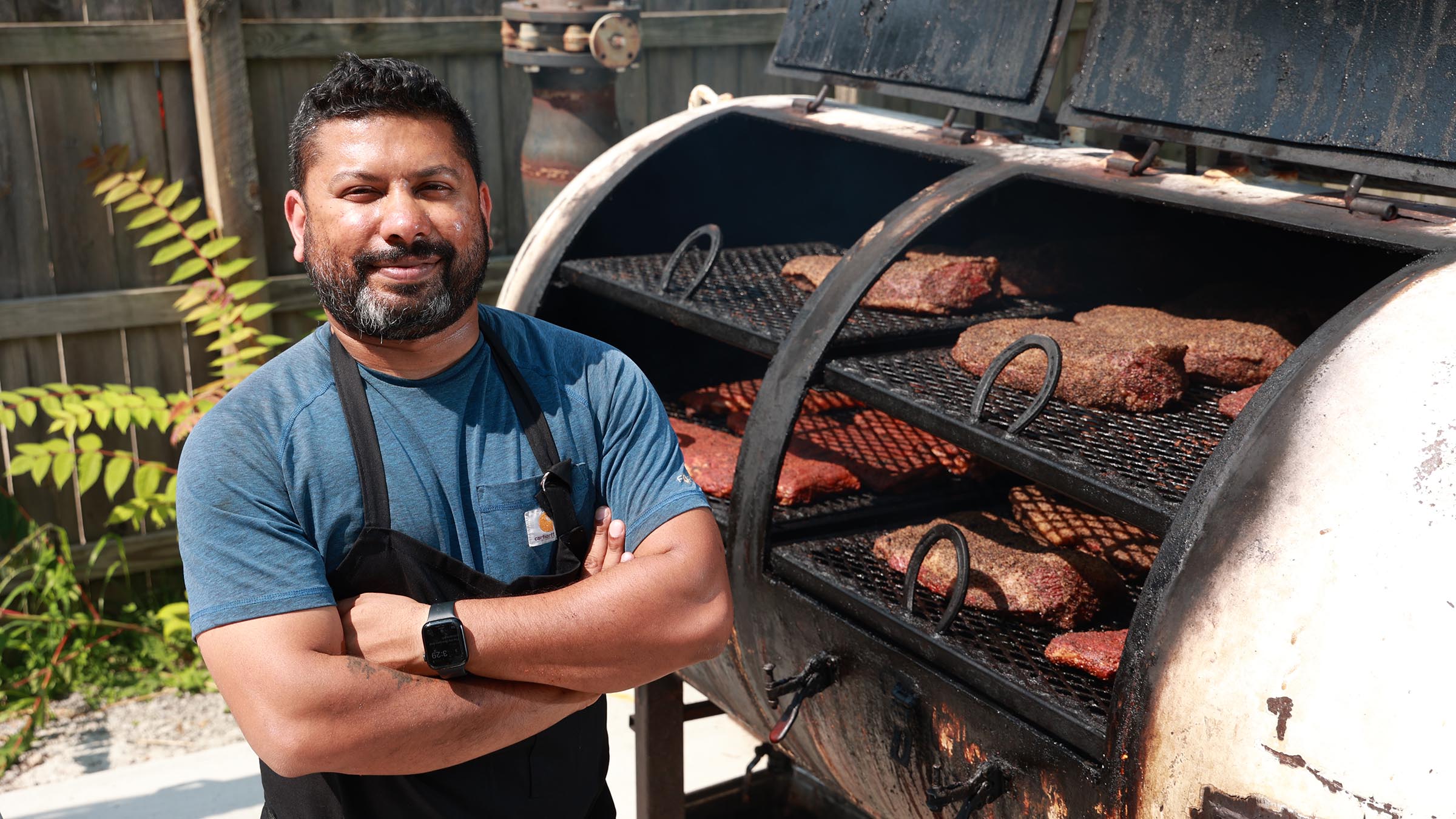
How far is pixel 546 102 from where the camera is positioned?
4.33 m

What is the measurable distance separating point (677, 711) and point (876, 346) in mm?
1053

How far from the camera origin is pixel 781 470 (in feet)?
8.41

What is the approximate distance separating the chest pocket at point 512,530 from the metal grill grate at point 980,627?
643mm

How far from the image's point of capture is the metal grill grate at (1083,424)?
1.91m

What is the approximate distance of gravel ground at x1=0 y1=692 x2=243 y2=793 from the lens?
4207 mm

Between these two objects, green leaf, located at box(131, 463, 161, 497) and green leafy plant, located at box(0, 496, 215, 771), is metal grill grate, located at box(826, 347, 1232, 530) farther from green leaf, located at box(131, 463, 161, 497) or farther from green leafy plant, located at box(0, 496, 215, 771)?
green leafy plant, located at box(0, 496, 215, 771)

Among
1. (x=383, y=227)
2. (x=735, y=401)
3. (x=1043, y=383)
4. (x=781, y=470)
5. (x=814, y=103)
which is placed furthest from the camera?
(x=735, y=401)

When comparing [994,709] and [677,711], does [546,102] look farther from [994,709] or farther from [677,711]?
[994,709]

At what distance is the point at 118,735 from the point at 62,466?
97 cm

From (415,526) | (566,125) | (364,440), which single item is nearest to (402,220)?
(364,440)

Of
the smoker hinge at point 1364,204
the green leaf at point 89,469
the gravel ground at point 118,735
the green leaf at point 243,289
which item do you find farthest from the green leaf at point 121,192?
the smoker hinge at point 1364,204

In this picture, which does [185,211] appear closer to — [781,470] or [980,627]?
[781,470]

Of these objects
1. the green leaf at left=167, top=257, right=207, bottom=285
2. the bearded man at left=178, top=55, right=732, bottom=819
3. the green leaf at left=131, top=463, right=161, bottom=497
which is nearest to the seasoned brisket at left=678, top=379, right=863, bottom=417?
the bearded man at left=178, top=55, right=732, bottom=819

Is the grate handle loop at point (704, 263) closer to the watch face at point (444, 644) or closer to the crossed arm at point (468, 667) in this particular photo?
the crossed arm at point (468, 667)
